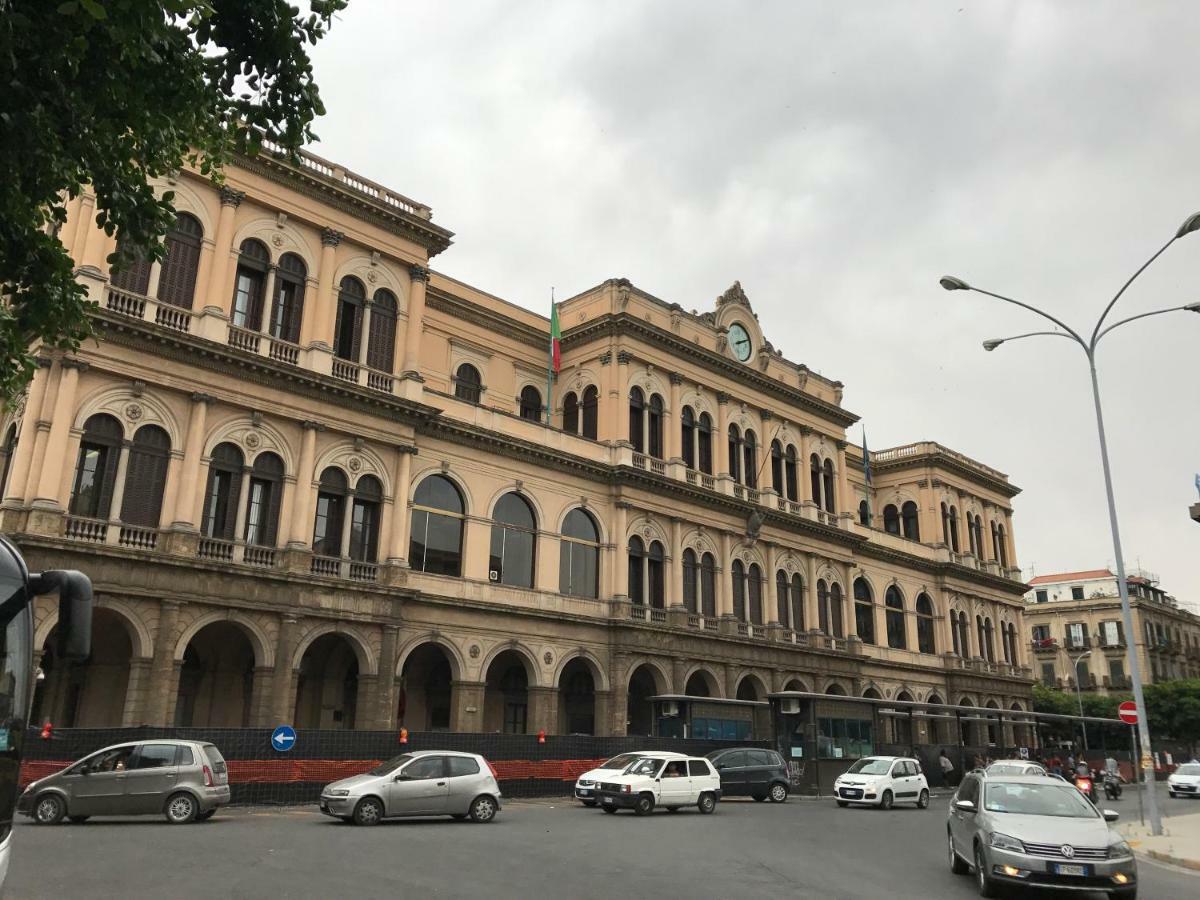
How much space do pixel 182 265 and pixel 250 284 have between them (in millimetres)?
2153

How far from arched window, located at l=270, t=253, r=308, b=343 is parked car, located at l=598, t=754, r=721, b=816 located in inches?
630

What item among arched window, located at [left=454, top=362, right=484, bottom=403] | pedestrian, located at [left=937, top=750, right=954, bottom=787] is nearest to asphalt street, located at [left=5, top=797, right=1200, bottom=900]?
pedestrian, located at [left=937, top=750, right=954, bottom=787]

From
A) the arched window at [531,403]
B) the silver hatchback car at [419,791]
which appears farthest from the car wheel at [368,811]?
the arched window at [531,403]

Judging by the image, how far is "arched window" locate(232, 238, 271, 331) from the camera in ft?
92.7

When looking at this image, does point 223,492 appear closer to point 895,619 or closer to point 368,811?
point 368,811

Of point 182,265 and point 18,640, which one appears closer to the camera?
point 18,640

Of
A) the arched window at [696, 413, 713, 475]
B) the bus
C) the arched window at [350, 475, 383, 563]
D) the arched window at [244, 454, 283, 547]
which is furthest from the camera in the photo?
the arched window at [696, 413, 713, 475]

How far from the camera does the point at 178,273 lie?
26.9 m

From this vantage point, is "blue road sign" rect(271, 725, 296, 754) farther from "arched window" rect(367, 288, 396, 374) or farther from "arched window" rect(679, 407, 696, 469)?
"arched window" rect(679, 407, 696, 469)

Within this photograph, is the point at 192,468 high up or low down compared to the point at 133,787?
up

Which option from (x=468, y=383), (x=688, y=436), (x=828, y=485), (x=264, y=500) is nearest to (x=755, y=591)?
(x=688, y=436)

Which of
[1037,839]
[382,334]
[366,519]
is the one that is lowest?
[1037,839]

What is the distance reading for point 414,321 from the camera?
1258 inches

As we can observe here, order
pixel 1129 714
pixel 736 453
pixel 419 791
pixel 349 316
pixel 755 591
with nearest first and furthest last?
pixel 419 791
pixel 1129 714
pixel 349 316
pixel 755 591
pixel 736 453
